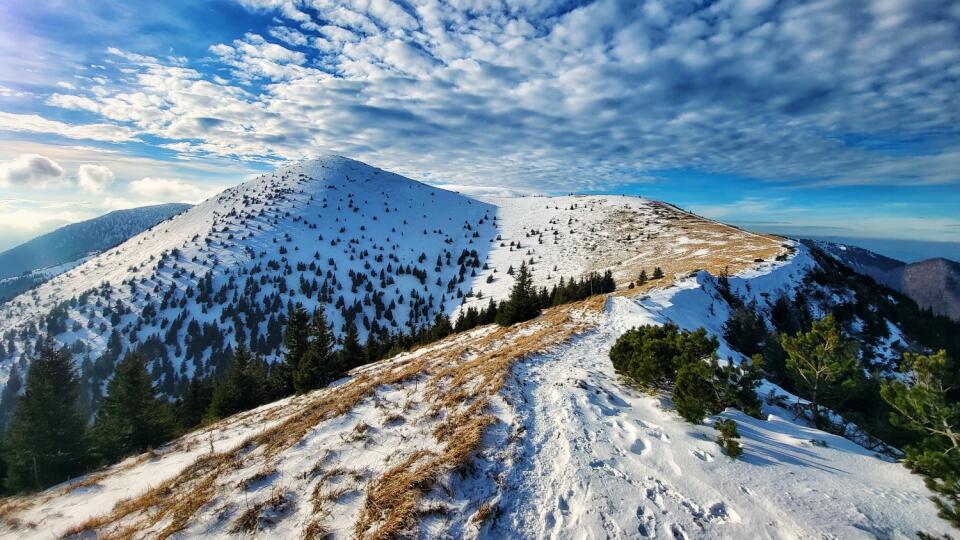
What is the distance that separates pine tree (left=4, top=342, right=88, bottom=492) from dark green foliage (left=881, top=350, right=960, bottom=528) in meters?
37.9

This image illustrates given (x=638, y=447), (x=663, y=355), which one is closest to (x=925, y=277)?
(x=663, y=355)

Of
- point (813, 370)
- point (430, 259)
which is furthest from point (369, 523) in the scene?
point (430, 259)

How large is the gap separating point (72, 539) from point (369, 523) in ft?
28.3

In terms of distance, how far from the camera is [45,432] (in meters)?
24.5

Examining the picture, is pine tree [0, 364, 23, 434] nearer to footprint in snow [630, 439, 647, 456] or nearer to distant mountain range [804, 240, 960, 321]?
footprint in snow [630, 439, 647, 456]

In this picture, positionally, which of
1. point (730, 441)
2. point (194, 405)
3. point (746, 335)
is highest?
point (730, 441)

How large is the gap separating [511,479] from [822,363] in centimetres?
1138

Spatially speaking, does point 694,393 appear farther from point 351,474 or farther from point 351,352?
point 351,352

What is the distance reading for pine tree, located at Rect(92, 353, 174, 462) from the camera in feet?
81.1

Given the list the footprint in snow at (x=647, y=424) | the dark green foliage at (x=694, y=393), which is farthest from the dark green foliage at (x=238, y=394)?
the dark green foliage at (x=694, y=393)

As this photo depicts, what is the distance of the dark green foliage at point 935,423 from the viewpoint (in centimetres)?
744

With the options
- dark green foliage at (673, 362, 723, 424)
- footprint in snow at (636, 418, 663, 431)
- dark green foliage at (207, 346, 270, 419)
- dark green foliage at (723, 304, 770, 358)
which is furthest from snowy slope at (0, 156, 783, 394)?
footprint in snow at (636, 418, 663, 431)

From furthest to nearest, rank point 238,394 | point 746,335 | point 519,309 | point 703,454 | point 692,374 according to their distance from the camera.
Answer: point 238,394 → point 519,309 → point 746,335 → point 692,374 → point 703,454

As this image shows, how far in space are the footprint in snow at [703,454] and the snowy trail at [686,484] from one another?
0.12 ft
